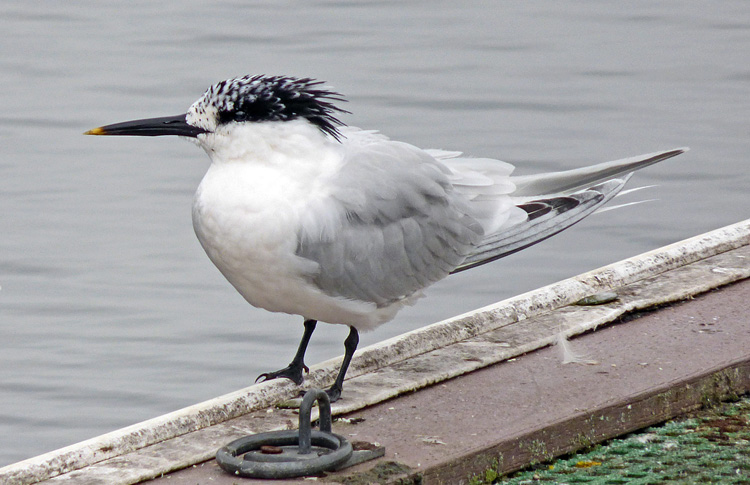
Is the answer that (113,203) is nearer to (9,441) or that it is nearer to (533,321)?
(9,441)

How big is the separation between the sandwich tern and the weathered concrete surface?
37cm

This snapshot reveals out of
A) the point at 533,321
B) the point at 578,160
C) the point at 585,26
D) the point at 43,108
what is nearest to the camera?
the point at 533,321

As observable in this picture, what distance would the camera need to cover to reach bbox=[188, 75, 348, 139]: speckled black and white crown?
4.30 meters

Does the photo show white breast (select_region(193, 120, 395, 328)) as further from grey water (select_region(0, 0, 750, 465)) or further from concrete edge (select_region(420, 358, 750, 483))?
grey water (select_region(0, 0, 750, 465))

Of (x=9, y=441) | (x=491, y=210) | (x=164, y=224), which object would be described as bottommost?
(x=9, y=441)

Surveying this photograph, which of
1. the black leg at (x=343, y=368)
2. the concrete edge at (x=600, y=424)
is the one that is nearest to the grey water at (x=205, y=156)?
the black leg at (x=343, y=368)

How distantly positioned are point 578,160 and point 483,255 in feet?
14.8

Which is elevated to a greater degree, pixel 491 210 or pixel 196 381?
pixel 491 210

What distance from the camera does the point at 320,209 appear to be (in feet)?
14.1

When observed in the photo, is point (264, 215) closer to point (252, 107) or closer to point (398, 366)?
point (252, 107)

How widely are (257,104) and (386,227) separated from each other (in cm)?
65

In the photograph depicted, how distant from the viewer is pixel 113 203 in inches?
336

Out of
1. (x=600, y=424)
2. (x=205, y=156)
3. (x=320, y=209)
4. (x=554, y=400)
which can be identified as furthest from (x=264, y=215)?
(x=205, y=156)

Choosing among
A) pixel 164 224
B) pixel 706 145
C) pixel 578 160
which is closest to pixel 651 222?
pixel 578 160
